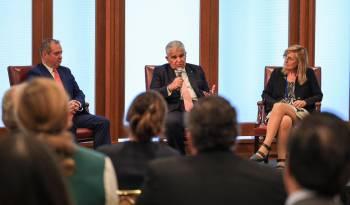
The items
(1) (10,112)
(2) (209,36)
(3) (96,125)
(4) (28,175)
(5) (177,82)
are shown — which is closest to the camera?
(4) (28,175)

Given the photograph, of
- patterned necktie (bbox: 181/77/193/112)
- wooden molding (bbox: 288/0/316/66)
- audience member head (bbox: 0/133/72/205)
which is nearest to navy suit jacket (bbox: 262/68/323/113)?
patterned necktie (bbox: 181/77/193/112)

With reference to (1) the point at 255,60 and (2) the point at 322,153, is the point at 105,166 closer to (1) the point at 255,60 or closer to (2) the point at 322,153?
(2) the point at 322,153

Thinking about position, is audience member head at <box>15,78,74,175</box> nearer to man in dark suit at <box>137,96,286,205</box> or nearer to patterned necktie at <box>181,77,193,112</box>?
man in dark suit at <box>137,96,286,205</box>

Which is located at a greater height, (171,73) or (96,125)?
(171,73)

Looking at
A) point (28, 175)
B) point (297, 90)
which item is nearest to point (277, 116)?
point (297, 90)

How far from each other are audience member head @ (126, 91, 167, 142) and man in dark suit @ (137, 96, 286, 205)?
57cm

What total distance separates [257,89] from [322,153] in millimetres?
6541

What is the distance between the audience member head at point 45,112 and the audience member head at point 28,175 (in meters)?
0.79

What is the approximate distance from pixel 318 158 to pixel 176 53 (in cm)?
480

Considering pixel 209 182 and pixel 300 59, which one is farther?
pixel 300 59

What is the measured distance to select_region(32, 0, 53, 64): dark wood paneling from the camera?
7211mm

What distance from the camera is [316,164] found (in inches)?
60.0

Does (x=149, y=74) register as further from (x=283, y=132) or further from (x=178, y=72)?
(x=283, y=132)

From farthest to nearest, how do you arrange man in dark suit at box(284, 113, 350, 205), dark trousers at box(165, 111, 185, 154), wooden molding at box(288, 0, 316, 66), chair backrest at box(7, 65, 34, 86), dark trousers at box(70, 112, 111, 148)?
wooden molding at box(288, 0, 316, 66) < dark trousers at box(70, 112, 111, 148) < chair backrest at box(7, 65, 34, 86) < dark trousers at box(165, 111, 185, 154) < man in dark suit at box(284, 113, 350, 205)
